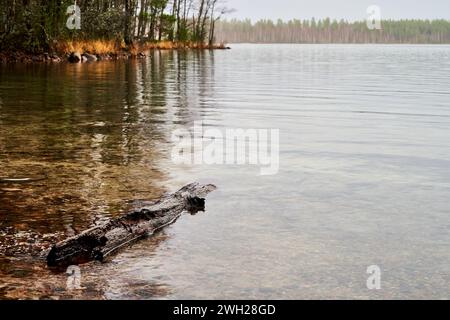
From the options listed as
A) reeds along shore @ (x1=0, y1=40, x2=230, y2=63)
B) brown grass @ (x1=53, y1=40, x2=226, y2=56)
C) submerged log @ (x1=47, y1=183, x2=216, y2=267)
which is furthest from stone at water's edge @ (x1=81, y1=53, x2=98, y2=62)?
submerged log @ (x1=47, y1=183, x2=216, y2=267)

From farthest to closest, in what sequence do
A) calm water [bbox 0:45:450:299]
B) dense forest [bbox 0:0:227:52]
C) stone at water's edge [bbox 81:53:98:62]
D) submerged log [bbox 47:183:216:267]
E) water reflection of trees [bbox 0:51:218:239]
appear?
stone at water's edge [bbox 81:53:98:62], dense forest [bbox 0:0:227:52], water reflection of trees [bbox 0:51:218:239], submerged log [bbox 47:183:216:267], calm water [bbox 0:45:450:299]

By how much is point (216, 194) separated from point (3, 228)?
109 inches

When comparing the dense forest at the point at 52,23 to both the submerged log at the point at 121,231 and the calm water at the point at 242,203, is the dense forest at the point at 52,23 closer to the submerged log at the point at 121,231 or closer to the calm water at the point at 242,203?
the calm water at the point at 242,203

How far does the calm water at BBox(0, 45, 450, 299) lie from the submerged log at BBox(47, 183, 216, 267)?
138 millimetres

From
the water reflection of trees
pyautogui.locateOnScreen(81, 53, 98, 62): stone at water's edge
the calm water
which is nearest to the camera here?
the calm water

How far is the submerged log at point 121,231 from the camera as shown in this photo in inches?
238

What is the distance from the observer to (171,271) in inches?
233

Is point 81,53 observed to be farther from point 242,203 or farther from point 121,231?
point 121,231

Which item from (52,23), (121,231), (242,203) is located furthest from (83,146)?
(52,23)

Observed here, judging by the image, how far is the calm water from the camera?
5.71 meters

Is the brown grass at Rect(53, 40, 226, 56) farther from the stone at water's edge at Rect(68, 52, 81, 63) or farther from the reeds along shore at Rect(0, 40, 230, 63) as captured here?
the stone at water's edge at Rect(68, 52, 81, 63)

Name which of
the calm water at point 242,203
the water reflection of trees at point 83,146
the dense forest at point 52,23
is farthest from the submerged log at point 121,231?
the dense forest at point 52,23

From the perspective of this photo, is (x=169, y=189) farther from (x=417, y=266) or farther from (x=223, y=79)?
(x=223, y=79)
